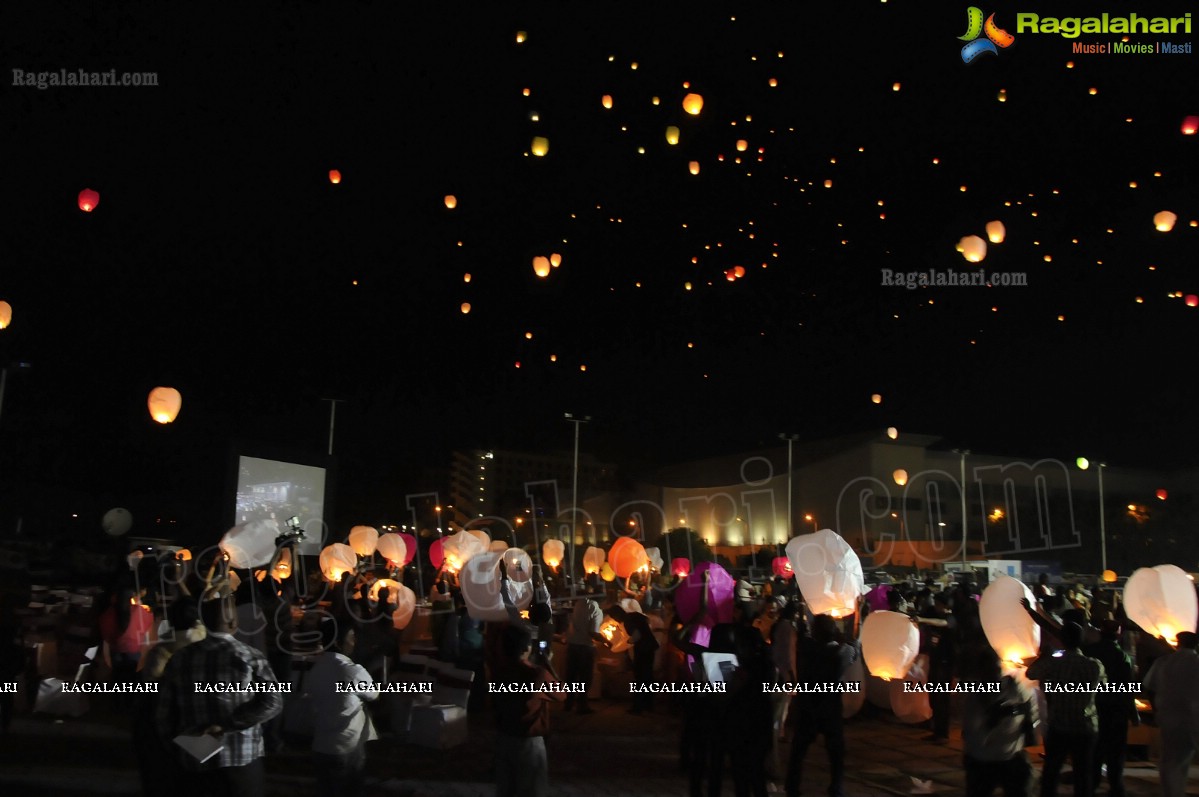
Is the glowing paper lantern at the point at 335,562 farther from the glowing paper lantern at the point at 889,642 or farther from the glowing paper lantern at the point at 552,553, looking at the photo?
the glowing paper lantern at the point at 889,642

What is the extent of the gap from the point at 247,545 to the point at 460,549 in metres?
5.09

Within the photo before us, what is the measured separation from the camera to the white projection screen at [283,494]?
1343 cm

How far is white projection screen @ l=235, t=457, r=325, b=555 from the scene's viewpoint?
1343 centimetres

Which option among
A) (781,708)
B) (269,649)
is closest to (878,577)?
(781,708)

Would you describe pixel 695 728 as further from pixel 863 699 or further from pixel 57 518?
pixel 57 518

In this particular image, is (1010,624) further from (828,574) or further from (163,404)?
(163,404)

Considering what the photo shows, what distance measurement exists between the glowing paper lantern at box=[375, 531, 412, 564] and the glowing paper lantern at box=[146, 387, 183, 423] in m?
4.44

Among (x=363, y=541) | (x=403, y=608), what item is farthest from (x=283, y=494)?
(x=403, y=608)

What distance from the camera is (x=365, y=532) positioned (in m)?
15.5

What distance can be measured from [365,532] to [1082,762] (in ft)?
39.5

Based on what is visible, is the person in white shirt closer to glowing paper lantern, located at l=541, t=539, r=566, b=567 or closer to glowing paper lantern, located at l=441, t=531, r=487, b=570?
glowing paper lantern, located at l=441, t=531, r=487, b=570

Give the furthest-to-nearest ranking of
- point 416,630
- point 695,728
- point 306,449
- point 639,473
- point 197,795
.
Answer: point 639,473 < point 306,449 < point 416,630 < point 695,728 < point 197,795

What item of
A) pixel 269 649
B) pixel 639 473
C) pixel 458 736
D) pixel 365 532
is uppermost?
pixel 639 473

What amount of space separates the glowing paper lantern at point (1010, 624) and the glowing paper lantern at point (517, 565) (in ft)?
19.5
